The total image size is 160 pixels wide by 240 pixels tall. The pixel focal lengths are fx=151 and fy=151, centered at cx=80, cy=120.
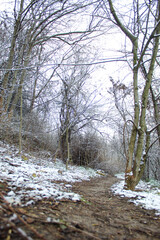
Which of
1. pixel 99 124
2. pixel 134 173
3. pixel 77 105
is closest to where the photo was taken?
pixel 134 173

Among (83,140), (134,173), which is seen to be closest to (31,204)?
(134,173)

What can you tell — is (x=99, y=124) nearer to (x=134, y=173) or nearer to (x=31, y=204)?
(x=134, y=173)

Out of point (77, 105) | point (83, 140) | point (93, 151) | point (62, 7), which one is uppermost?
point (62, 7)

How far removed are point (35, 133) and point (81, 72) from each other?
4312mm

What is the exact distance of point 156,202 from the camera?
2.46 metres

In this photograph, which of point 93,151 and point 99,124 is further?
point 93,151

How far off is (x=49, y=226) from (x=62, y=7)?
7.36 m

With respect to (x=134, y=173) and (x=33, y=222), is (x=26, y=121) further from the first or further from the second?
(x=33, y=222)

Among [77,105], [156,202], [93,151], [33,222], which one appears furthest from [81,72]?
[33,222]

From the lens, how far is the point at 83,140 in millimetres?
10398

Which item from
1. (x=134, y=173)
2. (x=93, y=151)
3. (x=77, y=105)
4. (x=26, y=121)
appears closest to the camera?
(x=134, y=173)

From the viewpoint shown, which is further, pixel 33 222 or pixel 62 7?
pixel 62 7

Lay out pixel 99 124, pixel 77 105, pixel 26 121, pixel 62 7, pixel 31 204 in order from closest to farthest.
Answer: pixel 31 204
pixel 62 7
pixel 26 121
pixel 77 105
pixel 99 124

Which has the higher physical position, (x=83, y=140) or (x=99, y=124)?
(x=99, y=124)
